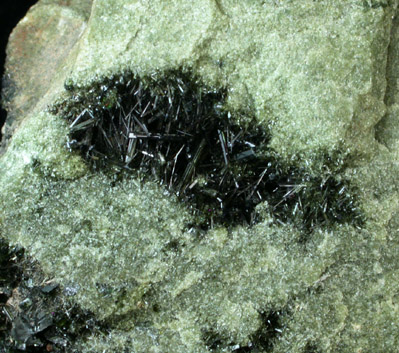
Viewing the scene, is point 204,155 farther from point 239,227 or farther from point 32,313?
point 32,313

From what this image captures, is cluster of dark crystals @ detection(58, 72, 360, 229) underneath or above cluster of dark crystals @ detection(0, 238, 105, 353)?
above

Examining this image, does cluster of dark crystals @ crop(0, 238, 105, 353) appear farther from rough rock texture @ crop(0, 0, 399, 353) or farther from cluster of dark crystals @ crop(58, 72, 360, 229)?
cluster of dark crystals @ crop(58, 72, 360, 229)

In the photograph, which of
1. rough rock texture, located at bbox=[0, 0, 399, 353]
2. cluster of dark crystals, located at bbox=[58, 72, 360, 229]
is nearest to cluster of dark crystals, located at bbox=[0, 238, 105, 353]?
rough rock texture, located at bbox=[0, 0, 399, 353]

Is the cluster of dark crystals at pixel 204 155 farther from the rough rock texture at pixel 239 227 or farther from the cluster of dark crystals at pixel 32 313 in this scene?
the cluster of dark crystals at pixel 32 313

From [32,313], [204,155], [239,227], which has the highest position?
[204,155]

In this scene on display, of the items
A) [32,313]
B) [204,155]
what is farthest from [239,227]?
[32,313]
